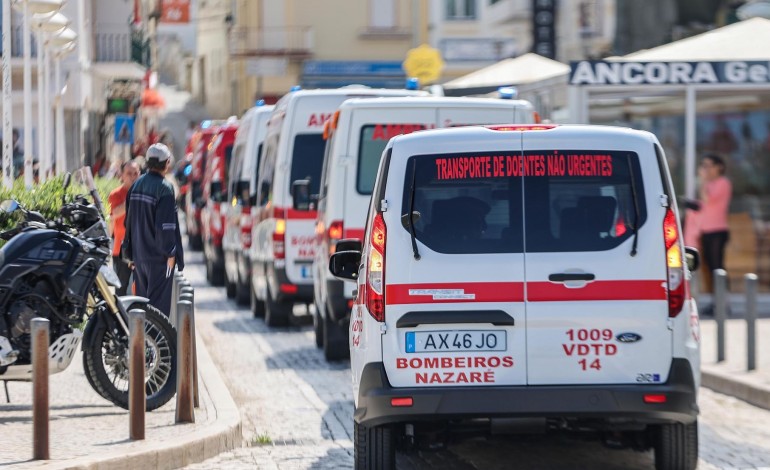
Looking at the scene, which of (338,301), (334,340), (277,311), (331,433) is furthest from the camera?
(277,311)

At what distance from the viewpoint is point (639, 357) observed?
27.1 ft

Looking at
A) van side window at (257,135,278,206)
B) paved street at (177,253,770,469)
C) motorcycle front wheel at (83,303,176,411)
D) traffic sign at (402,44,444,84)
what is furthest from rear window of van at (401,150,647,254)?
traffic sign at (402,44,444,84)

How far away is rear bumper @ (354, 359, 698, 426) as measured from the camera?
8.16 m

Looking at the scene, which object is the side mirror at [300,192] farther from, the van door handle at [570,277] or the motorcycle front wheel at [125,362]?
the van door handle at [570,277]

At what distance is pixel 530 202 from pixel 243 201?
13644 millimetres

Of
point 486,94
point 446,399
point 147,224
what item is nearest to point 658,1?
Answer: point 486,94

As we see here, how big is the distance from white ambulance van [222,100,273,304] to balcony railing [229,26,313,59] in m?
39.2

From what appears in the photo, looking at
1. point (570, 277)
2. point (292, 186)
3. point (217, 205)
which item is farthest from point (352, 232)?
point (217, 205)

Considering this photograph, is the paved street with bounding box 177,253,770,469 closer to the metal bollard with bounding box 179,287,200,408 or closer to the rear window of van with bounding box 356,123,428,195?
the metal bollard with bounding box 179,287,200,408

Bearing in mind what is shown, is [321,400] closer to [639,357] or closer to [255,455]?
[255,455]

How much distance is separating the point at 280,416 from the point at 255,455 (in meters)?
1.77

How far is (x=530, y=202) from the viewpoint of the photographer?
27.6 feet

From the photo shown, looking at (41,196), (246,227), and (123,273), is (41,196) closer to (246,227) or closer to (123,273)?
(123,273)

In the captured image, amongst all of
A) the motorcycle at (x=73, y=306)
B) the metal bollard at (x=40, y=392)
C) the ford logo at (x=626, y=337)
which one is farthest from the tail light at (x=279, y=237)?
the ford logo at (x=626, y=337)
